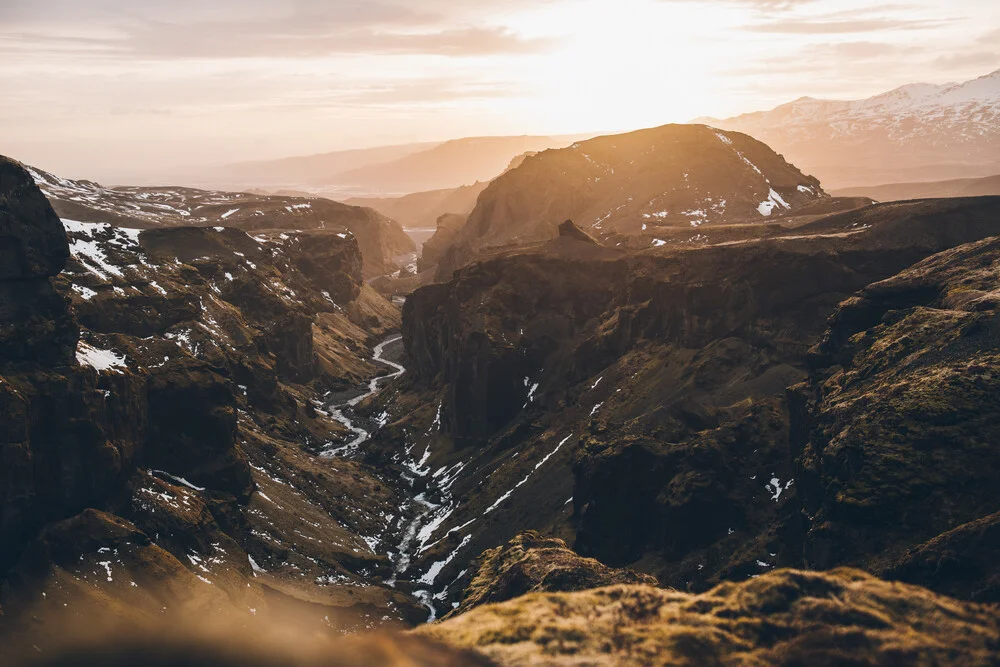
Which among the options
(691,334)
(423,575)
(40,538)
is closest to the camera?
(40,538)

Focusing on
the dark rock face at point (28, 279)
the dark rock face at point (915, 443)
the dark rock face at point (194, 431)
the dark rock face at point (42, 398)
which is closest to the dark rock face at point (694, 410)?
the dark rock face at point (915, 443)

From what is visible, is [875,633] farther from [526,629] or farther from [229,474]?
[229,474]

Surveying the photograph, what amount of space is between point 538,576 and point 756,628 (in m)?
31.5

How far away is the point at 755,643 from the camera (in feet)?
127

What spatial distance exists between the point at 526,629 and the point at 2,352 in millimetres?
97726

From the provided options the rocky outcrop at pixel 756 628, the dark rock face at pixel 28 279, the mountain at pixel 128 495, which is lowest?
the mountain at pixel 128 495

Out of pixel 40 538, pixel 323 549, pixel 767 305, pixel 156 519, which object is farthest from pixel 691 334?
pixel 40 538

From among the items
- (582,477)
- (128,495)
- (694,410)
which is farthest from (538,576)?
(128,495)

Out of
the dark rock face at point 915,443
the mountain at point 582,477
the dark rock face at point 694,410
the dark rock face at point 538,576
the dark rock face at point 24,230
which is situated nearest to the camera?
the mountain at point 582,477

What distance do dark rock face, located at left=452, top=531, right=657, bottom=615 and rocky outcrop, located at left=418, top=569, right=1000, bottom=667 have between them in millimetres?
17520

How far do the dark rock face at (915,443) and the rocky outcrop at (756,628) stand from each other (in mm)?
27678

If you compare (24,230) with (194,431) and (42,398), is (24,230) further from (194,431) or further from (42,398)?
(194,431)

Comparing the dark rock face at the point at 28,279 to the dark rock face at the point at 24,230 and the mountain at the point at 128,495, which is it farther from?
the mountain at the point at 128,495

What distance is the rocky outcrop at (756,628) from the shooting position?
36.4 meters
